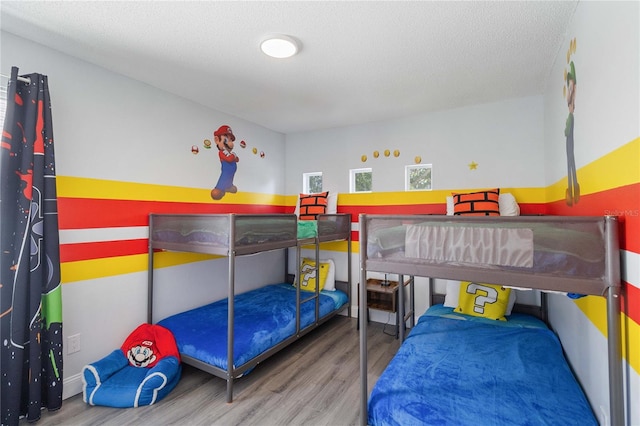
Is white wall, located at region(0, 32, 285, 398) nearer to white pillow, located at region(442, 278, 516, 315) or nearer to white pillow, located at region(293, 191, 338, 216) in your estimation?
white pillow, located at region(293, 191, 338, 216)

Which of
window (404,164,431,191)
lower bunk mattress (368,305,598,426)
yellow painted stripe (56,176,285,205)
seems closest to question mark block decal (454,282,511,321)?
lower bunk mattress (368,305,598,426)

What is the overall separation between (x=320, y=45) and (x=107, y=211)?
2.11 m

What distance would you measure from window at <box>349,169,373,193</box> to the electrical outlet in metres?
3.05

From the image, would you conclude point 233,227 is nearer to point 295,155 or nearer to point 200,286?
point 200,286

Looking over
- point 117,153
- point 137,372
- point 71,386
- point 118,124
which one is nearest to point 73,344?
point 71,386

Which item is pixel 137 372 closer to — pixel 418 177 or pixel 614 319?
pixel 614 319

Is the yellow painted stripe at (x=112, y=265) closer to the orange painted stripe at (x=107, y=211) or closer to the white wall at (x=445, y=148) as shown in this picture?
the orange painted stripe at (x=107, y=211)

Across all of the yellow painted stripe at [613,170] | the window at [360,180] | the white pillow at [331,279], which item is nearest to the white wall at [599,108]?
the yellow painted stripe at [613,170]

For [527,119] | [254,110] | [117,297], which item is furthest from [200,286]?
[527,119]

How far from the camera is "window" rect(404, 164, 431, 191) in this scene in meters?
3.44

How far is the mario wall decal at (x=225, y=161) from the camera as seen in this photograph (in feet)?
11.0

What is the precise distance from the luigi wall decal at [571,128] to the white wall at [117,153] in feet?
9.24

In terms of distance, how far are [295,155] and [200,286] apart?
2201mm

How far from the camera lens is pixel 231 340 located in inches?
86.0
